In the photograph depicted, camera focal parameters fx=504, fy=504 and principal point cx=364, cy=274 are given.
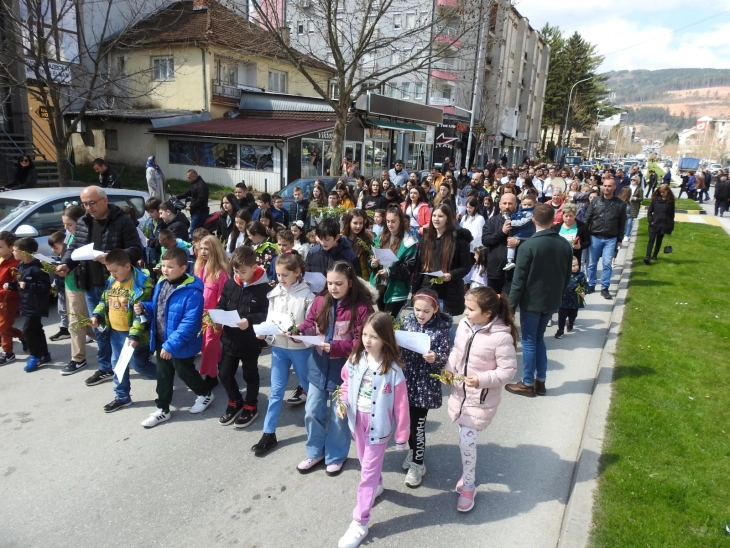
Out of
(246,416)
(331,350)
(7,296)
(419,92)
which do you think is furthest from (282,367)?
(419,92)

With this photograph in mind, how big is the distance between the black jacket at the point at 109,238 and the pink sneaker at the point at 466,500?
4.02 meters

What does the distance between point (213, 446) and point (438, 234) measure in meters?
3.12

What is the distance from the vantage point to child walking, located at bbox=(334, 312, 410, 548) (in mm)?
3238

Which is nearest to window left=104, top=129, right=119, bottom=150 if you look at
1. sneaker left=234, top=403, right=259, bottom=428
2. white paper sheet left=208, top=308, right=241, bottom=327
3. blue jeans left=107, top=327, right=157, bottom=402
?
blue jeans left=107, top=327, right=157, bottom=402

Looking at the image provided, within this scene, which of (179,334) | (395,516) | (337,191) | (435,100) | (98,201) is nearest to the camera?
(395,516)

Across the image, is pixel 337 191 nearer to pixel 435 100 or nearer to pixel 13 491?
pixel 13 491

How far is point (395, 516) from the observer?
11.5 ft

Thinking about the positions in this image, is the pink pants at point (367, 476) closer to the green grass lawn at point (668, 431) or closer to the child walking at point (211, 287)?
the green grass lawn at point (668, 431)

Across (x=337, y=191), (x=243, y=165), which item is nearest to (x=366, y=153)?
(x=243, y=165)

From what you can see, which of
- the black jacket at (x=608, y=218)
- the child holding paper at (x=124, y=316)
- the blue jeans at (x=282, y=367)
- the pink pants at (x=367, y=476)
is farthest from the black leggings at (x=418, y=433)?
the black jacket at (x=608, y=218)

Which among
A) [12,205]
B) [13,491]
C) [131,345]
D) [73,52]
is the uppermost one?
[73,52]

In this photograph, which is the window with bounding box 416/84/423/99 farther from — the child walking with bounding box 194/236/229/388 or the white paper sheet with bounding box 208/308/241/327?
the white paper sheet with bounding box 208/308/241/327

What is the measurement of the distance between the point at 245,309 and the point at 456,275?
232 cm

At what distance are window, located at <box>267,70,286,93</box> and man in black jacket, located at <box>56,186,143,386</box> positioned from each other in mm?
25940
